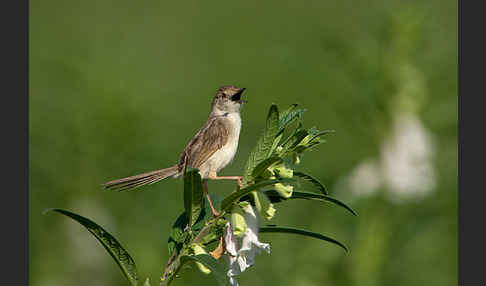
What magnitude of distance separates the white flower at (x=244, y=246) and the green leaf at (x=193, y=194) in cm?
16

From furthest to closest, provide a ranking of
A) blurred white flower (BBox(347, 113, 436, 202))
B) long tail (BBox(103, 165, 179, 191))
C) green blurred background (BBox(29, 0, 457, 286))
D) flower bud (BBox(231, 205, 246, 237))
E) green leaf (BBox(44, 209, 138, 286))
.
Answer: blurred white flower (BBox(347, 113, 436, 202)) → green blurred background (BBox(29, 0, 457, 286)) → long tail (BBox(103, 165, 179, 191)) → flower bud (BBox(231, 205, 246, 237)) → green leaf (BBox(44, 209, 138, 286))

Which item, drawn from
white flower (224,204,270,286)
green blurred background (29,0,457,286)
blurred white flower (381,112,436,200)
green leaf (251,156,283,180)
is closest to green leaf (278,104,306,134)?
green leaf (251,156,283,180)

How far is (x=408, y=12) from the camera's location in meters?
6.45

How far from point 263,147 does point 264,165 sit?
5.4 inches

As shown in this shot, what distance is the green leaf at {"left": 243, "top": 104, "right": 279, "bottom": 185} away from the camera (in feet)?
9.57

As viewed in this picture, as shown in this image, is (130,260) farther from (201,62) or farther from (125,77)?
(201,62)

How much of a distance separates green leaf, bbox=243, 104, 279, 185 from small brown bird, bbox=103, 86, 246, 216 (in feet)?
4.12

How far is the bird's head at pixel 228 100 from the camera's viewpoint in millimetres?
4937

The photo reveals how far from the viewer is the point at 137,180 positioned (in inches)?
156

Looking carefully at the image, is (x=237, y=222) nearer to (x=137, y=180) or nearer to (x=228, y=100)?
(x=137, y=180)

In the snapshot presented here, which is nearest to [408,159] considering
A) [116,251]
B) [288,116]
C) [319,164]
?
[319,164]

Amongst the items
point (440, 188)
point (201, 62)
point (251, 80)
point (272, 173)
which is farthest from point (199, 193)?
point (201, 62)

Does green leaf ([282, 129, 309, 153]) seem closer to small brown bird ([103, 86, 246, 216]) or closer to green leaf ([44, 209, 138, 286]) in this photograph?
green leaf ([44, 209, 138, 286])

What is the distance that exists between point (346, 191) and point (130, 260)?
3.83 meters
